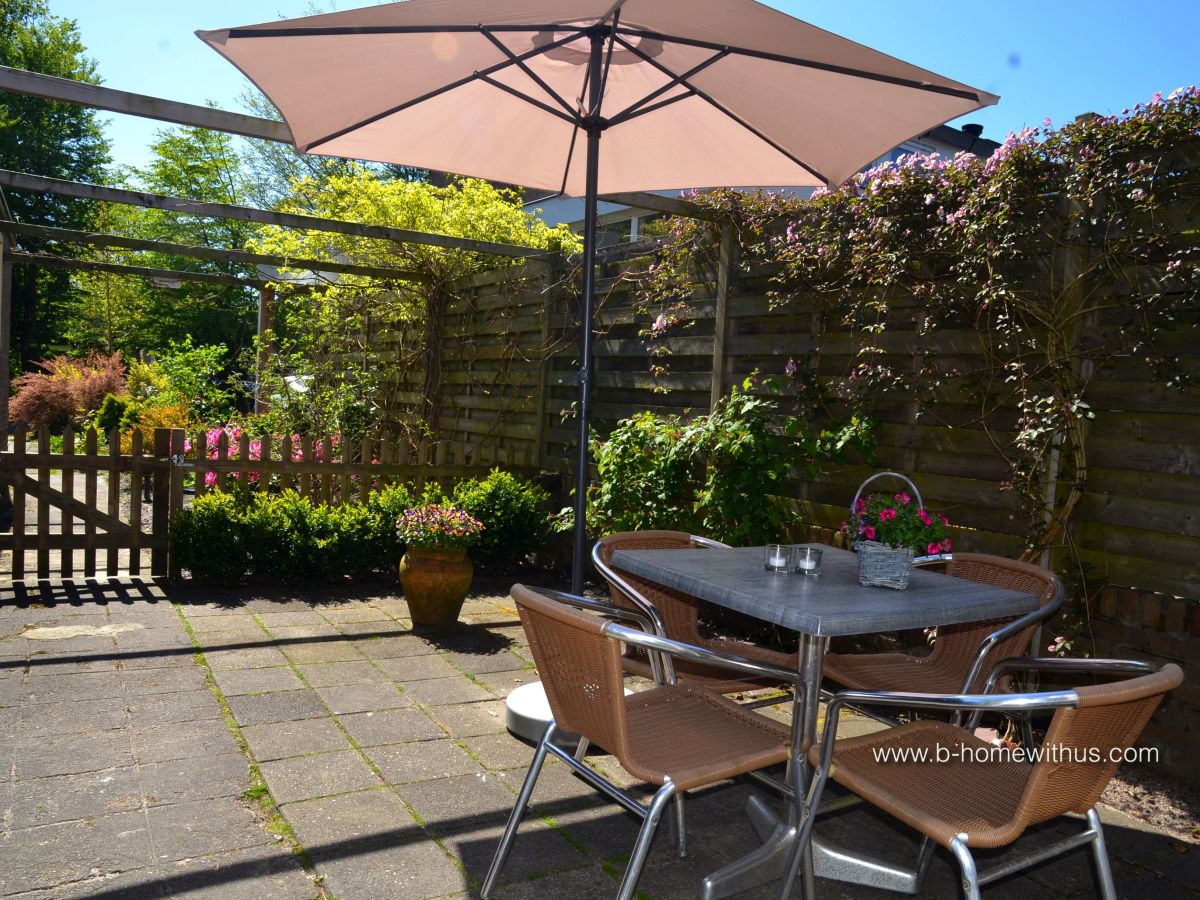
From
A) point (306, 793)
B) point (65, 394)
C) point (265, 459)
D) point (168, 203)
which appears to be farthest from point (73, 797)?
point (65, 394)

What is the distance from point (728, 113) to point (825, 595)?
2.22 metres

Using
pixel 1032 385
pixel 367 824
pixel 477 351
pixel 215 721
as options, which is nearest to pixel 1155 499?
pixel 1032 385

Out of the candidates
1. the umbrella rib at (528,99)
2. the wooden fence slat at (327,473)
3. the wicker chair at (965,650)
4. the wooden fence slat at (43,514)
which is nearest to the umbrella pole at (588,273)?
the umbrella rib at (528,99)

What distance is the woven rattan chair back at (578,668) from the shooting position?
6.63ft

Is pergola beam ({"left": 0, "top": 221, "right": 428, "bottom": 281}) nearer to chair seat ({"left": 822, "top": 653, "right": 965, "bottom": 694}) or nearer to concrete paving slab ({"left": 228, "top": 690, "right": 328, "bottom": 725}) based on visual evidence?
concrete paving slab ({"left": 228, "top": 690, "right": 328, "bottom": 725})

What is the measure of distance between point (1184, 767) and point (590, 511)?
3.21 meters

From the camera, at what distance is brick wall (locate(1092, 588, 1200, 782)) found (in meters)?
3.21

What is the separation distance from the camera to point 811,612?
85.2 inches

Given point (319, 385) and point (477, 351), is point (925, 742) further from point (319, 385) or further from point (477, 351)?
point (319, 385)

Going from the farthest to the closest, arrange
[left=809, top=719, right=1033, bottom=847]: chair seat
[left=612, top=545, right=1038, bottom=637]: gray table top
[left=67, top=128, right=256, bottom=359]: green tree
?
[left=67, top=128, right=256, bottom=359]: green tree
[left=612, top=545, right=1038, bottom=637]: gray table top
[left=809, top=719, right=1033, bottom=847]: chair seat

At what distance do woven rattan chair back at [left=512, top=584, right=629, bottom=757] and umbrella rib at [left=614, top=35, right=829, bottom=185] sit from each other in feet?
7.45

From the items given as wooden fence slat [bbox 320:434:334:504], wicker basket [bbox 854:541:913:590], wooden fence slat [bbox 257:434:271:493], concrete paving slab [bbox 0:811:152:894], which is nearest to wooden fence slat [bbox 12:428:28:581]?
wooden fence slat [bbox 257:434:271:493]

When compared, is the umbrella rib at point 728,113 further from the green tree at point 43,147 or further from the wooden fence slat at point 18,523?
the green tree at point 43,147

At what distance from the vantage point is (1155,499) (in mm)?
3275
